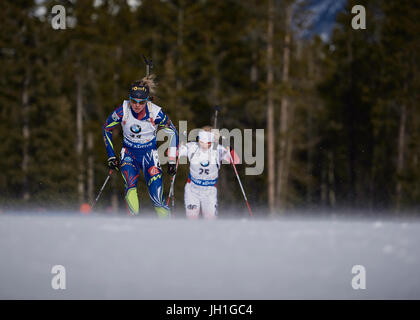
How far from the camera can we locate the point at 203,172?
25.0 ft

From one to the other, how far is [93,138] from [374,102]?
1587cm

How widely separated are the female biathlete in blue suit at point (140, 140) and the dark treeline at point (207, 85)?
1290 cm

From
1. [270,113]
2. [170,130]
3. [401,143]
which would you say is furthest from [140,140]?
[401,143]

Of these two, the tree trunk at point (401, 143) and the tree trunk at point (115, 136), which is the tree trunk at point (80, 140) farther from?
the tree trunk at point (401, 143)

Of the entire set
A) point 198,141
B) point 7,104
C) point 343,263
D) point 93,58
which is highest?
point 93,58

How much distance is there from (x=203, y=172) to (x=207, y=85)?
70.3 ft

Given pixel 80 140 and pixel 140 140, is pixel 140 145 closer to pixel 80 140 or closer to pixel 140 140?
pixel 140 140

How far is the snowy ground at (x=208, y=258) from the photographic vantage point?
3330 millimetres

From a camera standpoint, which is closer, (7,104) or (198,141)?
(198,141)

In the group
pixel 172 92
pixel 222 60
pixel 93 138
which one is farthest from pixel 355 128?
pixel 93 138

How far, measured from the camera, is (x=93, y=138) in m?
25.4

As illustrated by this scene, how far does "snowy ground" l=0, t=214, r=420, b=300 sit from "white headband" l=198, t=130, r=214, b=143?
13.9ft

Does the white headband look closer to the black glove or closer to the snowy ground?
the black glove
